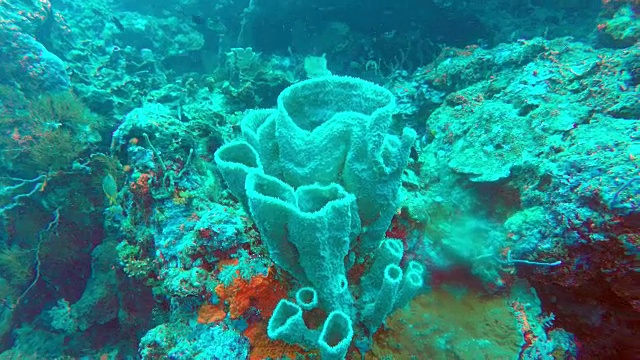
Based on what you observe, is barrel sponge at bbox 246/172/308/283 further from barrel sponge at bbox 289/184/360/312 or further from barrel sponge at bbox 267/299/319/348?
→ barrel sponge at bbox 267/299/319/348

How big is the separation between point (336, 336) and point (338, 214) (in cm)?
72

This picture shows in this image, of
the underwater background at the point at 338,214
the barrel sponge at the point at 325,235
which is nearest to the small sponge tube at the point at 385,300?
the underwater background at the point at 338,214

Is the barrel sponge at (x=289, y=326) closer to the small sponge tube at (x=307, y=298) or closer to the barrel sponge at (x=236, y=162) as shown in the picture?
the small sponge tube at (x=307, y=298)

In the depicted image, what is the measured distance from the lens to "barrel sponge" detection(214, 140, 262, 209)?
77.7 inches

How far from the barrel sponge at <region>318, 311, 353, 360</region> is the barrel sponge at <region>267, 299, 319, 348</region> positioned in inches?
5.7

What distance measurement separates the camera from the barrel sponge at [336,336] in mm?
1597

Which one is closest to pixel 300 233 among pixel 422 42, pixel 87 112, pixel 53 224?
pixel 53 224

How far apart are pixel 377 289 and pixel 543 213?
1.32 m

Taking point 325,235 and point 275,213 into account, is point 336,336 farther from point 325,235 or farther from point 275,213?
point 275,213

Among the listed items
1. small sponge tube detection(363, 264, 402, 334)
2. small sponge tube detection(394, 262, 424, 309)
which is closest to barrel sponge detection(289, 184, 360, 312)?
small sponge tube detection(363, 264, 402, 334)

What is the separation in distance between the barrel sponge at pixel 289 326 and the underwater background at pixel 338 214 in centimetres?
1

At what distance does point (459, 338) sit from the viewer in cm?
229

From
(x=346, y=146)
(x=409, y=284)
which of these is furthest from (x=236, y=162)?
(x=409, y=284)

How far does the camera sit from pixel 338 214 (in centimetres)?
170
